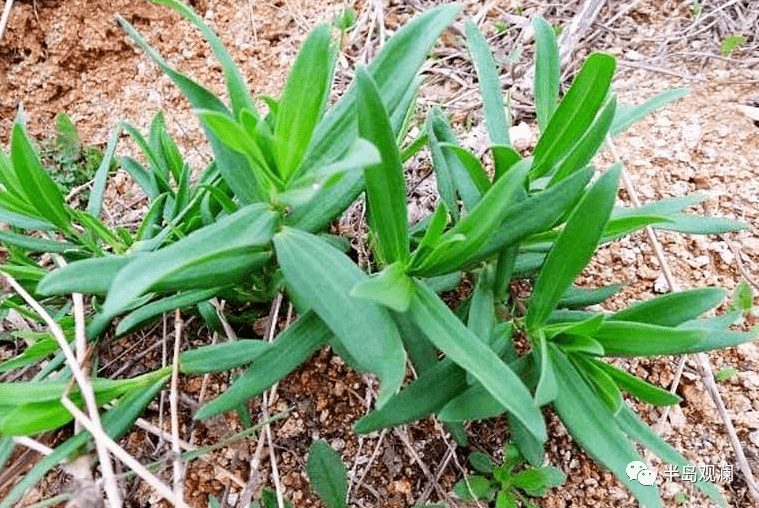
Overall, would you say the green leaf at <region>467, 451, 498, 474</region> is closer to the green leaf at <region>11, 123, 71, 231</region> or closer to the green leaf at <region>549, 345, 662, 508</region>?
the green leaf at <region>549, 345, 662, 508</region>

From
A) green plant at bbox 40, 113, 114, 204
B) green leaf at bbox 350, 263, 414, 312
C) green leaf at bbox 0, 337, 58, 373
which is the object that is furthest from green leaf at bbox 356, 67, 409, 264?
green plant at bbox 40, 113, 114, 204

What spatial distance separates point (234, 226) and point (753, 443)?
0.99 m

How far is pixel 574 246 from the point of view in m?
1.01

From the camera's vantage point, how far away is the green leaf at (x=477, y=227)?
0.91m

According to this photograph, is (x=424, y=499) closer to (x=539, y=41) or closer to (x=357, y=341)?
(x=357, y=341)

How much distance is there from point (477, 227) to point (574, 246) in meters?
0.16

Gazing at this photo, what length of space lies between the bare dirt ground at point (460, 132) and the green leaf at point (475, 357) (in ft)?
1.24

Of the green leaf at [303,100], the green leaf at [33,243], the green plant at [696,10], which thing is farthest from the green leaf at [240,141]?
the green plant at [696,10]

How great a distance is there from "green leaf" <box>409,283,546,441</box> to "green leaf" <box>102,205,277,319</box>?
227 mm

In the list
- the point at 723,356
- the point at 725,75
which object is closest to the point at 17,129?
the point at 723,356

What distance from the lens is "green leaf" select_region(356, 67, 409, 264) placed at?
0.89 metres

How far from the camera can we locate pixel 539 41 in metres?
1.21

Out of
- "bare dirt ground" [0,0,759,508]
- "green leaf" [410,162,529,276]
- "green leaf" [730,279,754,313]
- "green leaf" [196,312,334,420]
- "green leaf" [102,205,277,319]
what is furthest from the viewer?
"green leaf" [730,279,754,313]

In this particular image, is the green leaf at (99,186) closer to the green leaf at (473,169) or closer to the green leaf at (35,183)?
the green leaf at (35,183)
